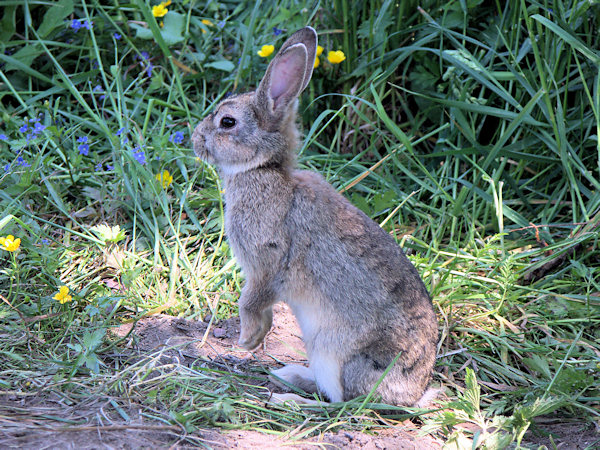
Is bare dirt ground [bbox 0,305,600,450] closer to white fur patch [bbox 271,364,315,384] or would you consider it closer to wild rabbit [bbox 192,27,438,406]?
white fur patch [bbox 271,364,315,384]

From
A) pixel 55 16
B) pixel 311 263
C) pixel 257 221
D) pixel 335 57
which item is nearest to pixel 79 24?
pixel 55 16

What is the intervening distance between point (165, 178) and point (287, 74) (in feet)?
4.49

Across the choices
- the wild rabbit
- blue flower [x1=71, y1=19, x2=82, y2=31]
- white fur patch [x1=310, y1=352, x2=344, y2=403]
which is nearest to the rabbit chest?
the wild rabbit

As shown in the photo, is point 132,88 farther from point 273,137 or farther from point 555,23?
point 555,23

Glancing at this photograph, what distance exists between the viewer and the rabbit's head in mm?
3674

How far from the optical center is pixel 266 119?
3762 mm

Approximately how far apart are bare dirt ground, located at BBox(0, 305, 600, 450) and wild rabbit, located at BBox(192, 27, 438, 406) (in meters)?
0.27

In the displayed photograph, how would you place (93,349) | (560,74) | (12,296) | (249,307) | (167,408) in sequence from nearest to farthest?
(167,408) → (93,349) → (249,307) → (12,296) → (560,74)

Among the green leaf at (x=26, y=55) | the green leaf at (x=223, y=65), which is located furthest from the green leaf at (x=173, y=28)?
the green leaf at (x=26, y=55)

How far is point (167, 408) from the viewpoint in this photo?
3221 mm

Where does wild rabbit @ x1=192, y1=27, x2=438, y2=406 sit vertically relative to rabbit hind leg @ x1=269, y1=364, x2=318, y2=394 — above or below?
above

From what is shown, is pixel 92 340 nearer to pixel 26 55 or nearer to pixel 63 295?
pixel 63 295

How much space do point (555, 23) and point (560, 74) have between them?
41 cm

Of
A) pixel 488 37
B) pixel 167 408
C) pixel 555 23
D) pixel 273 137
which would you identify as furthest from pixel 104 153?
pixel 555 23
